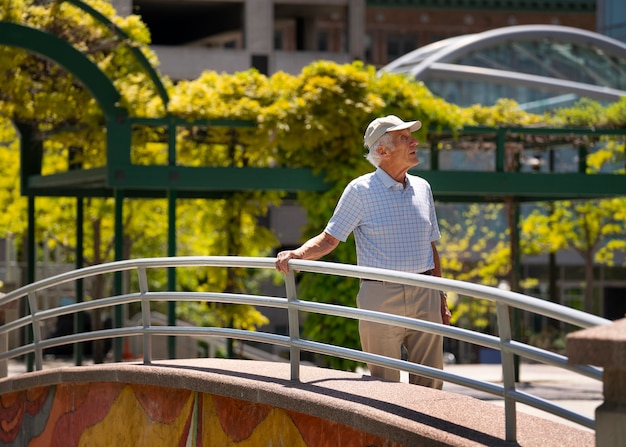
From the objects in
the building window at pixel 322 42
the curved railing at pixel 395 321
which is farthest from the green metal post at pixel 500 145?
→ the building window at pixel 322 42

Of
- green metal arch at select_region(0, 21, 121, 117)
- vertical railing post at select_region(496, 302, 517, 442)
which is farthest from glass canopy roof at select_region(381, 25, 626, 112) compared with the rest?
vertical railing post at select_region(496, 302, 517, 442)

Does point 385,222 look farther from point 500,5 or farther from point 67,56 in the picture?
point 500,5

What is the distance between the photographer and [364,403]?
6.33 m

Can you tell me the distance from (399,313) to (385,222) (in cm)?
48

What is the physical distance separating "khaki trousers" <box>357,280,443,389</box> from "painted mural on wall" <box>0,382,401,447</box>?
0.56 m

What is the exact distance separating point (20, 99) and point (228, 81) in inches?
122

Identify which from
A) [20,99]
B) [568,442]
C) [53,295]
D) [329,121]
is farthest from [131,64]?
[53,295]

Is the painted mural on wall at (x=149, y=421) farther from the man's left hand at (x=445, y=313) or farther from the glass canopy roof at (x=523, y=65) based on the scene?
the glass canopy roof at (x=523, y=65)

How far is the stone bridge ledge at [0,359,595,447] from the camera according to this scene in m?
5.71

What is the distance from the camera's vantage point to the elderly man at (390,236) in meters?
7.03

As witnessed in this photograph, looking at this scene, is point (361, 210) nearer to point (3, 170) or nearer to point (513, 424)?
point (513, 424)

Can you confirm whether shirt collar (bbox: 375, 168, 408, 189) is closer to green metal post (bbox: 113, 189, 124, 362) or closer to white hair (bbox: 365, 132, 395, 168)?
white hair (bbox: 365, 132, 395, 168)

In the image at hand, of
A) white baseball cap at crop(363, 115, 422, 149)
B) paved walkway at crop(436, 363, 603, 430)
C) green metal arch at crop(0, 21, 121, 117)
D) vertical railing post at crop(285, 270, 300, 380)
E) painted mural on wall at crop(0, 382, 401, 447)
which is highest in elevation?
green metal arch at crop(0, 21, 121, 117)

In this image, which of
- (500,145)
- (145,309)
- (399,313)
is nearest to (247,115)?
(500,145)
